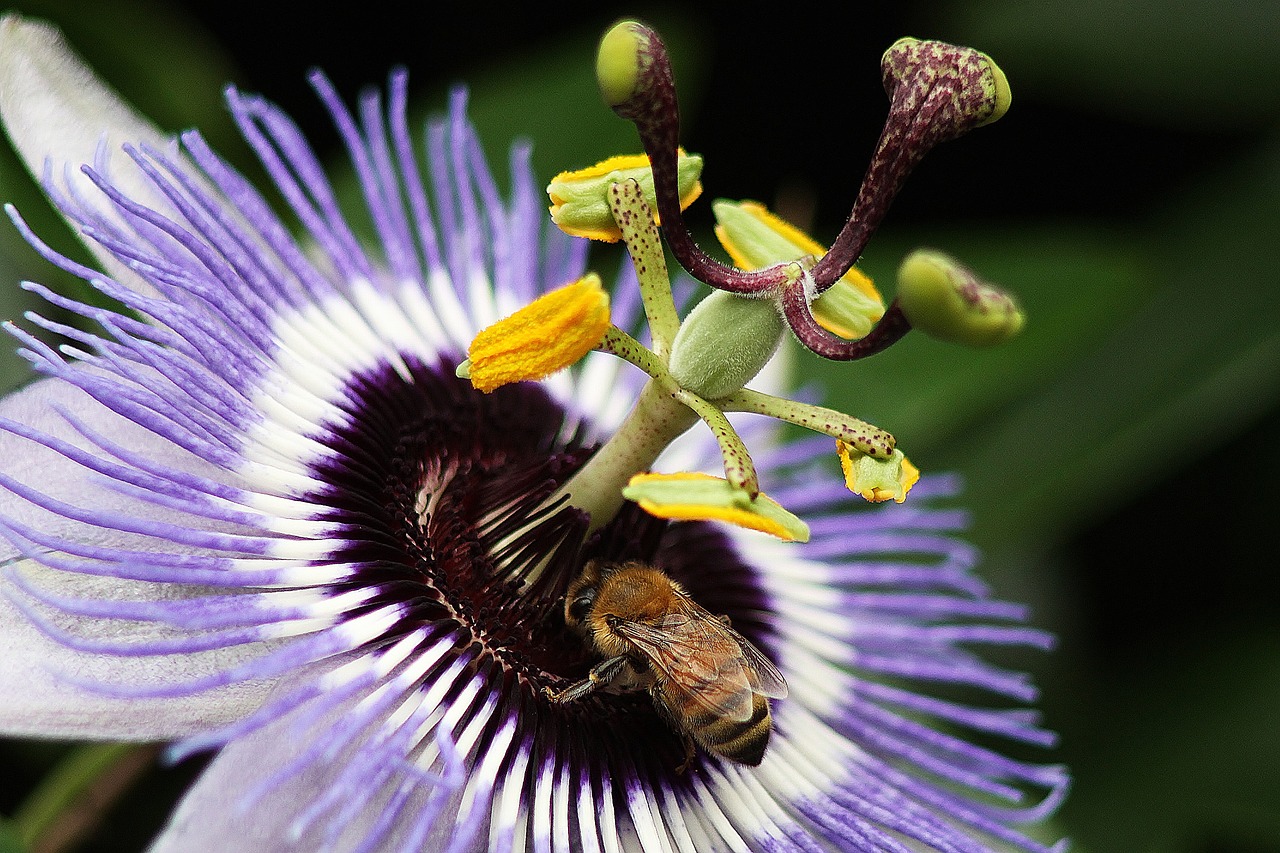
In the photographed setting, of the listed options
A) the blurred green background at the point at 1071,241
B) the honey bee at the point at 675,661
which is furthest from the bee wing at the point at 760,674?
the blurred green background at the point at 1071,241

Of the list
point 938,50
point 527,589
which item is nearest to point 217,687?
point 527,589

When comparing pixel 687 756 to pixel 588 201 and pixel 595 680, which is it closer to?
pixel 595 680

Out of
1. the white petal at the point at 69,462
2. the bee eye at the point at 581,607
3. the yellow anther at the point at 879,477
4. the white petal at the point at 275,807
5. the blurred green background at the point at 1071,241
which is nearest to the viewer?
the white petal at the point at 275,807

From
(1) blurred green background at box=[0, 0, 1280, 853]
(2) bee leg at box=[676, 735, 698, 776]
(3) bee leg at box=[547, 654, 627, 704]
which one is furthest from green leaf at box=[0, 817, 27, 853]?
(1) blurred green background at box=[0, 0, 1280, 853]

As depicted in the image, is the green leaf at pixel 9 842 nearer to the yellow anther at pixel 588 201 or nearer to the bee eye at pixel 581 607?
the bee eye at pixel 581 607

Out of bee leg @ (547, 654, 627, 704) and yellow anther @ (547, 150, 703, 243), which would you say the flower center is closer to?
bee leg @ (547, 654, 627, 704)

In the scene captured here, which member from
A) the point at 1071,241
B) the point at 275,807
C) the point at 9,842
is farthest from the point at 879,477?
the point at 1071,241
